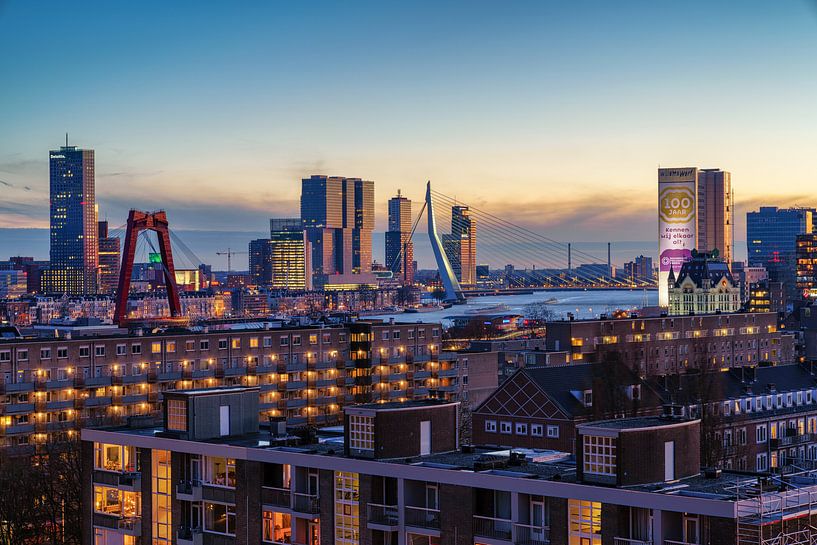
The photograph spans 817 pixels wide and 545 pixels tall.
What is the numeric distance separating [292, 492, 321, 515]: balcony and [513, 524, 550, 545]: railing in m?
3.08

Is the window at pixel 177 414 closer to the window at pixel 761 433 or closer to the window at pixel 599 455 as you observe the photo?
the window at pixel 599 455

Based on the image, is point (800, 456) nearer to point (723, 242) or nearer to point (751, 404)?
point (751, 404)

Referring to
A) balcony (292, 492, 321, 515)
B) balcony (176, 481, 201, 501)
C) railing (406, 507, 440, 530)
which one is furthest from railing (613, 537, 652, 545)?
balcony (176, 481, 201, 501)

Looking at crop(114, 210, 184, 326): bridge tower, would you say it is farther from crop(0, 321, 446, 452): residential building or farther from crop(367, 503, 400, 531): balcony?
crop(367, 503, 400, 531): balcony

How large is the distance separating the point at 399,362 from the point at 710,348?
72.2 feet

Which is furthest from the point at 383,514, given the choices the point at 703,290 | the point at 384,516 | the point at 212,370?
the point at 703,290

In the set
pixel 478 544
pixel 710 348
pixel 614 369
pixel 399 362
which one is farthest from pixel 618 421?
pixel 710 348

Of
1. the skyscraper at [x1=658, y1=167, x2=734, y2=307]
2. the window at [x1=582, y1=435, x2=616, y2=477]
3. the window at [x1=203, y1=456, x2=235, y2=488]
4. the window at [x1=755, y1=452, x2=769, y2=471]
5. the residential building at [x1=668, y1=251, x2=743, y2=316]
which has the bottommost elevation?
the window at [x1=755, y1=452, x2=769, y2=471]

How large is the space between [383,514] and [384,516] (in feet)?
0.10

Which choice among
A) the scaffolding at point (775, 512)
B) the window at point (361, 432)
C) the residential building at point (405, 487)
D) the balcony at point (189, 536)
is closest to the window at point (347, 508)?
the residential building at point (405, 487)

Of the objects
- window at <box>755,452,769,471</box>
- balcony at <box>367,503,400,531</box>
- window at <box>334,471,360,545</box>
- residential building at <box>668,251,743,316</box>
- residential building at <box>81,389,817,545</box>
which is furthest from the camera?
residential building at <box>668,251,743,316</box>

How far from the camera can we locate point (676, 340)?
66375 millimetres

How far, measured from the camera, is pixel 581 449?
1504 centimetres

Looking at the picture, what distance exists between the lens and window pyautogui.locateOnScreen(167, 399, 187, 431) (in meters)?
19.0
